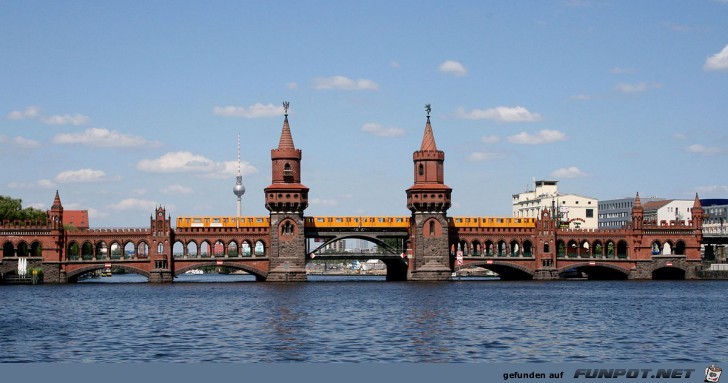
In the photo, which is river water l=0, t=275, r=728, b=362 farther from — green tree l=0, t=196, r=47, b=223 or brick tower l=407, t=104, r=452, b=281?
green tree l=0, t=196, r=47, b=223

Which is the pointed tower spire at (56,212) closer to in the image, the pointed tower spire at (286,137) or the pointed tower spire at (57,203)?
the pointed tower spire at (57,203)

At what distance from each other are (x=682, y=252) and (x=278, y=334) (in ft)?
367

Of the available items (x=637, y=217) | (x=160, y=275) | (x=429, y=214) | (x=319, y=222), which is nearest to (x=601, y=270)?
(x=637, y=217)

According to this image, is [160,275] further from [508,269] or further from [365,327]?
[365,327]

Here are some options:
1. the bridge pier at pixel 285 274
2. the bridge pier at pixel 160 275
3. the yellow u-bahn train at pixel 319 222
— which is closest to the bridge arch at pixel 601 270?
the yellow u-bahn train at pixel 319 222

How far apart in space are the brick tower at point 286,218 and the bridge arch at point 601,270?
37594mm

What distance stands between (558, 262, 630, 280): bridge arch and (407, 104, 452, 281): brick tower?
1923cm

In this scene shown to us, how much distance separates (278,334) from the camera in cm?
6494

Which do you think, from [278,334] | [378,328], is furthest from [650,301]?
[278,334]

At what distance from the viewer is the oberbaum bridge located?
14425 centimetres

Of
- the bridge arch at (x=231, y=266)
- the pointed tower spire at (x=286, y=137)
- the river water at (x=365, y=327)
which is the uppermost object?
the pointed tower spire at (x=286, y=137)

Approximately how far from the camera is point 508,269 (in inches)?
6304

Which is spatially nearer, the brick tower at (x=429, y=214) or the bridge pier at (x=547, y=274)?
the brick tower at (x=429, y=214)

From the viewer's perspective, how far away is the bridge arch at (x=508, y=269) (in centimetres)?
15025
